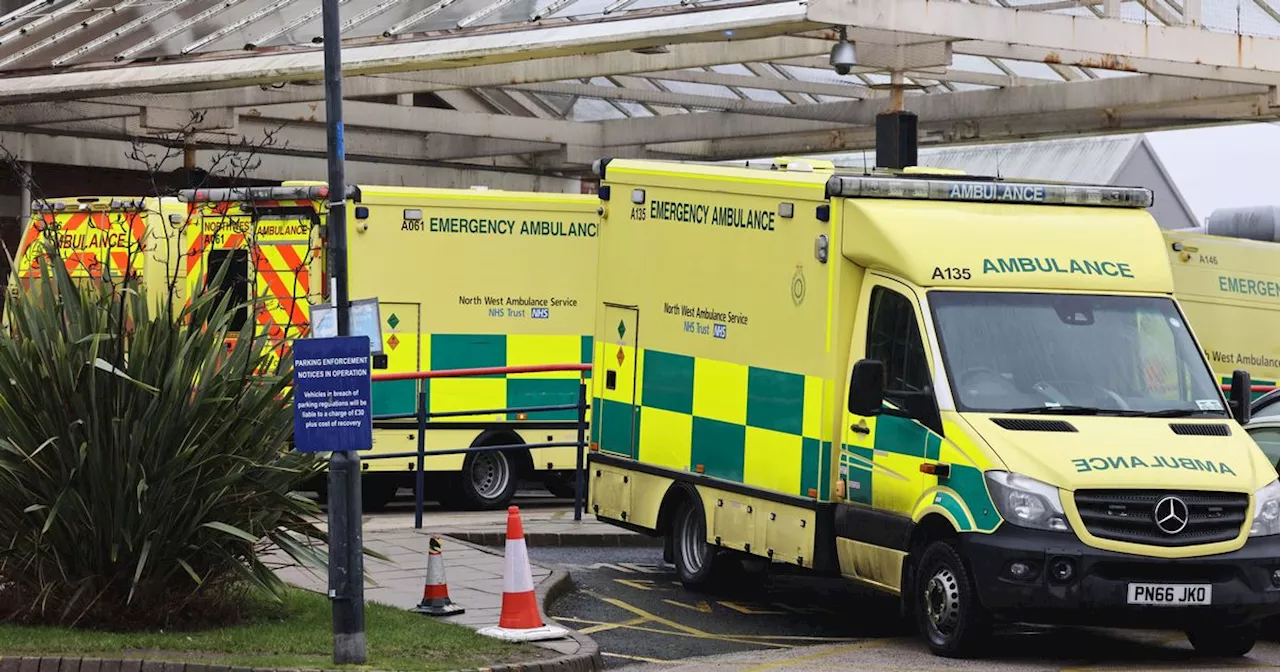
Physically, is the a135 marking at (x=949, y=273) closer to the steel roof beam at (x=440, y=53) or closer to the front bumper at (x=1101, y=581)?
the front bumper at (x=1101, y=581)

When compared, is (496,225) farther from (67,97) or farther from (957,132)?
(957,132)

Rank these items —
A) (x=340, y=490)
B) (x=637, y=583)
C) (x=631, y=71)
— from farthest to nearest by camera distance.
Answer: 1. (x=631, y=71)
2. (x=637, y=583)
3. (x=340, y=490)

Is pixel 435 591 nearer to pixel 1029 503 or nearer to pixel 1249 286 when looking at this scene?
pixel 1029 503

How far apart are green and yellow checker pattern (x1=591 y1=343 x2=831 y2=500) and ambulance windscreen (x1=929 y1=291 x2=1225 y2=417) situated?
0.96 m

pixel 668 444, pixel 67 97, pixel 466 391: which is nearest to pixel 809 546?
pixel 668 444

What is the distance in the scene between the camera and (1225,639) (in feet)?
37.0

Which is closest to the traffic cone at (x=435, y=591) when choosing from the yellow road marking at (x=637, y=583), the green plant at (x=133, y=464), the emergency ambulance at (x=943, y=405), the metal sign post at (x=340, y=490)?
the green plant at (x=133, y=464)

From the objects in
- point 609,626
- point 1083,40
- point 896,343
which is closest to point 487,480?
point 609,626

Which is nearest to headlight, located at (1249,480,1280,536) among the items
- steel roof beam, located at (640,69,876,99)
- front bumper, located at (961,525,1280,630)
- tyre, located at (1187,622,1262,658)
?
front bumper, located at (961,525,1280,630)

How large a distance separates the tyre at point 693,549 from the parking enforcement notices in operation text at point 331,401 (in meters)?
4.11

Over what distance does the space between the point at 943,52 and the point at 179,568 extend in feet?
34.9

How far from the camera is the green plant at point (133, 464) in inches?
413

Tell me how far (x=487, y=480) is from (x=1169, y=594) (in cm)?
888

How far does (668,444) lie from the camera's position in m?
13.7
